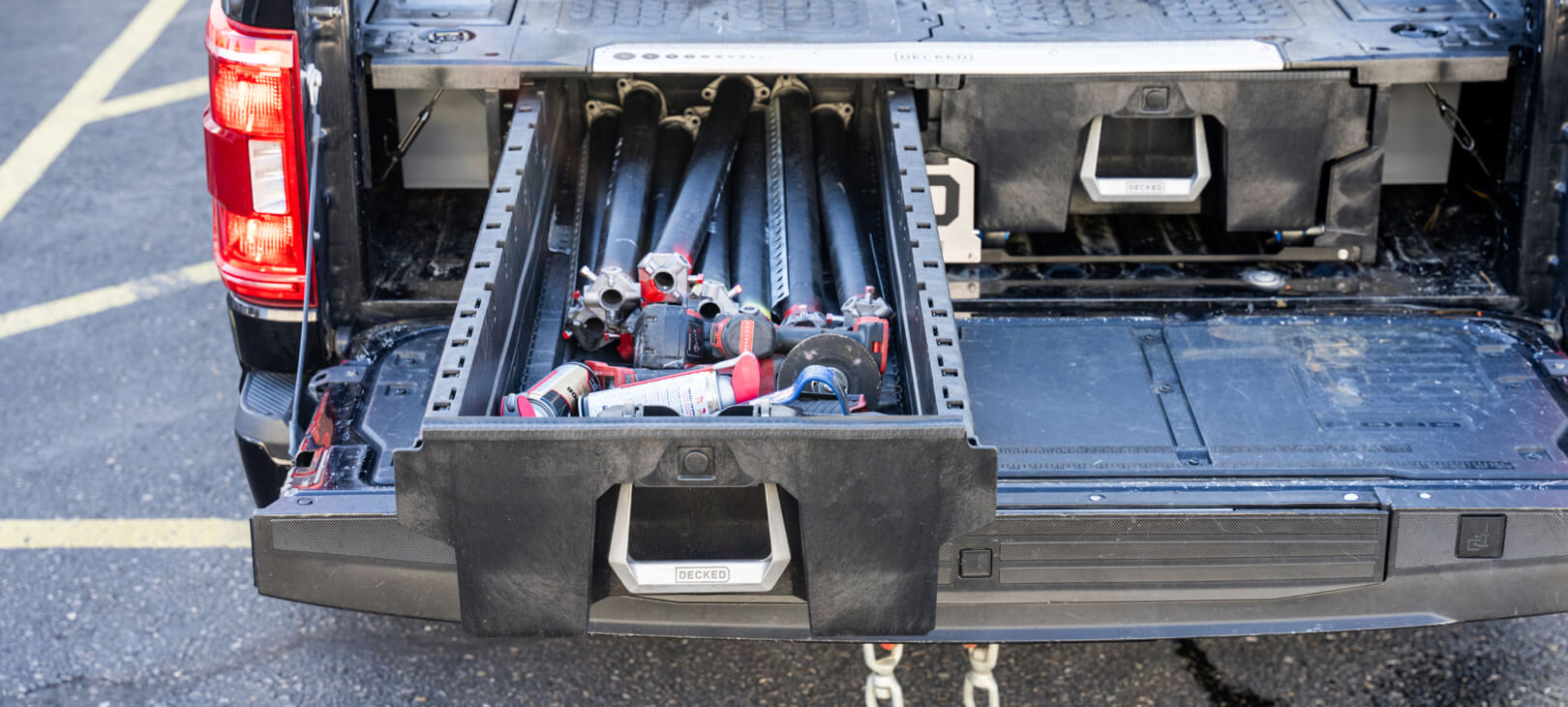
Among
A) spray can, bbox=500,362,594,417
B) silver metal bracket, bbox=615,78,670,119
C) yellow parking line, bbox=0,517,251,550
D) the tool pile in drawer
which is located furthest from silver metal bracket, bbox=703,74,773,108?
yellow parking line, bbox=0,517,251,550

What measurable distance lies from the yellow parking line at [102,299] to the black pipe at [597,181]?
7.97ft

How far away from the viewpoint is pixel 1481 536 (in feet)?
8.23

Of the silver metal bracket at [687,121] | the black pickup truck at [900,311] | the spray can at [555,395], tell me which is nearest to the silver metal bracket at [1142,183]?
the black pickup truck at [900,311]

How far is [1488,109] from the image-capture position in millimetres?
3443

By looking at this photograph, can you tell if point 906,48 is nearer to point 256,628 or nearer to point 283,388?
point 283,388

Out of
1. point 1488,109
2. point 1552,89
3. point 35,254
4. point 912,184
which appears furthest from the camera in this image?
point 35,254

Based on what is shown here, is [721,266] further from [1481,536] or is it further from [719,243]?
[1481,536]

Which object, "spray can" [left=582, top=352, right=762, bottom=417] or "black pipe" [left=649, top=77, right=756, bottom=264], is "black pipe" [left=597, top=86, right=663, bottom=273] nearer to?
"black pipe" [left=649, top=77, right=756, bottom=264]

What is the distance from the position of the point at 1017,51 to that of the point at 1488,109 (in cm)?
119

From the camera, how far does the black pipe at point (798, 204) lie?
3006 mm

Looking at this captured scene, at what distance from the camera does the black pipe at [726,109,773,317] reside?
10.0 feet

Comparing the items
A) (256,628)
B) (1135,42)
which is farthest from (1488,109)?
(256,628)

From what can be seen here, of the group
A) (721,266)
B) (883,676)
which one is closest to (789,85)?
(721,266)

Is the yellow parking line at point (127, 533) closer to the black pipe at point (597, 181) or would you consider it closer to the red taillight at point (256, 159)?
the red taillight at point (256, 159)
